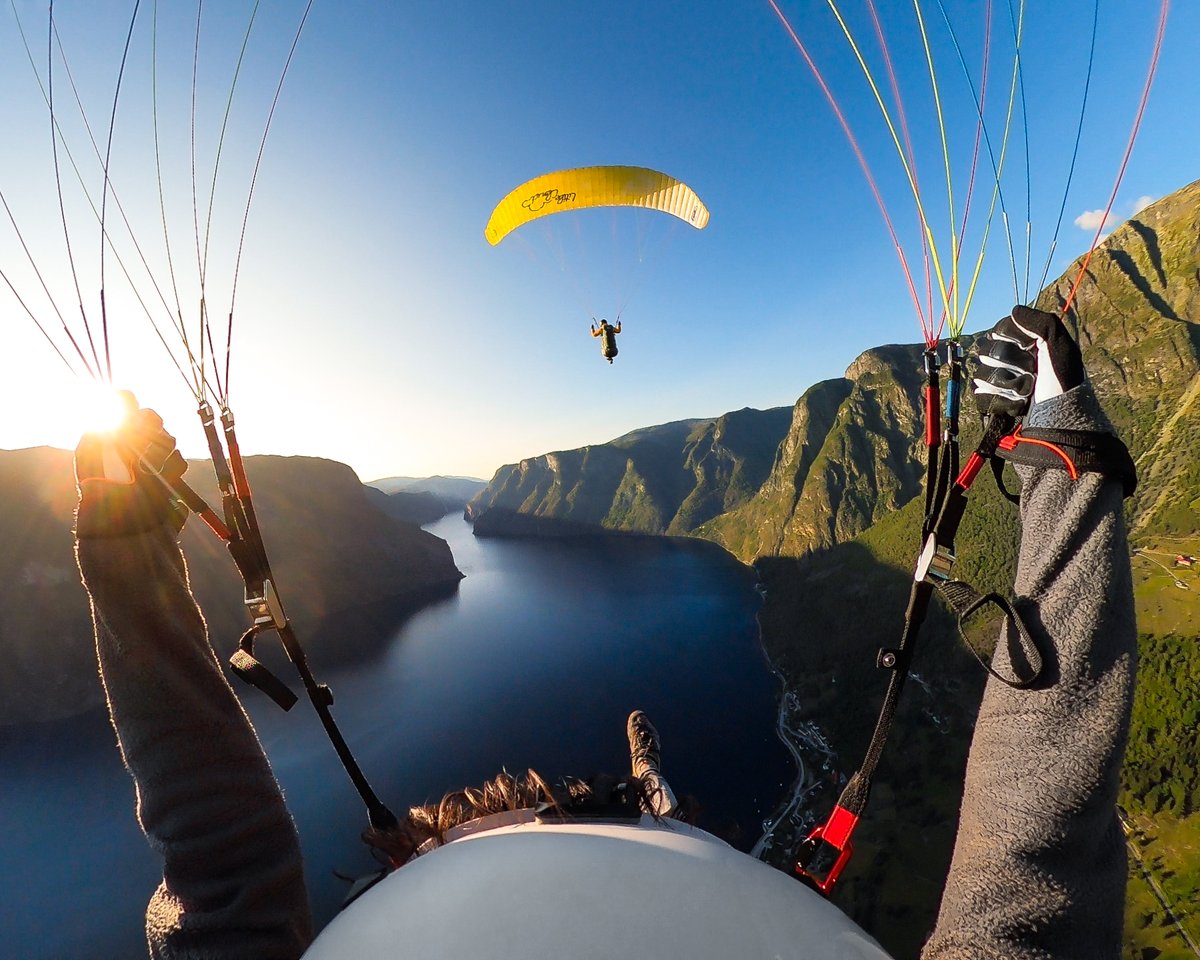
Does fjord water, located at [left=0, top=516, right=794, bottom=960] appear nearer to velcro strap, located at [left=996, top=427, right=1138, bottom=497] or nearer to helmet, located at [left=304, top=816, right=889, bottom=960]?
helmet, located at [left=304, top=816, right=889, bottom=960]

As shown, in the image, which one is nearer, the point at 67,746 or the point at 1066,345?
the point at 1066,345

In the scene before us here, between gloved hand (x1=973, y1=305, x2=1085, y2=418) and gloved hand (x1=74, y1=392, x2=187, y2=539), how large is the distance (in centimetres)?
420

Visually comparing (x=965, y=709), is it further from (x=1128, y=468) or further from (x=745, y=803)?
(x=1128, y=468)

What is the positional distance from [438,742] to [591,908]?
189 ft

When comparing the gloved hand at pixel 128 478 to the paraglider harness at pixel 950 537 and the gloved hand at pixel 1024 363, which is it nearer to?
the paraglider harness at pixel 950 537

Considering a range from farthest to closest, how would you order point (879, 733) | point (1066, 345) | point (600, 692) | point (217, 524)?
1. point (600, 692)
2. point (217, 524)
3. point (879, 733)
4. point (1066, 345)

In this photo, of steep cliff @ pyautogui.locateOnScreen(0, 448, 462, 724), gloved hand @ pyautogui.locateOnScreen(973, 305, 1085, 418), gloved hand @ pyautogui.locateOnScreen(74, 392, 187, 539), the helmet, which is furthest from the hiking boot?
steep cliff @ pyautogui.locateOnScreen(0, 448, 462, 724)

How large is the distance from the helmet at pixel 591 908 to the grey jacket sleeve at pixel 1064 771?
1.63ft

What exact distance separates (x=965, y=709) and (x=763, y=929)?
70809 millimetres

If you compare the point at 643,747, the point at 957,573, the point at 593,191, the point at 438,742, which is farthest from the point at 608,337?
the point at 957,573

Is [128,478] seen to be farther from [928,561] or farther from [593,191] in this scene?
[593,191]

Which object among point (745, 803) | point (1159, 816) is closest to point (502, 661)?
point (745, 803)

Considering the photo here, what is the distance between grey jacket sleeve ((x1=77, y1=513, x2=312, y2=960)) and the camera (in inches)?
90.1

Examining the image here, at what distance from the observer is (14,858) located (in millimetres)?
38938
